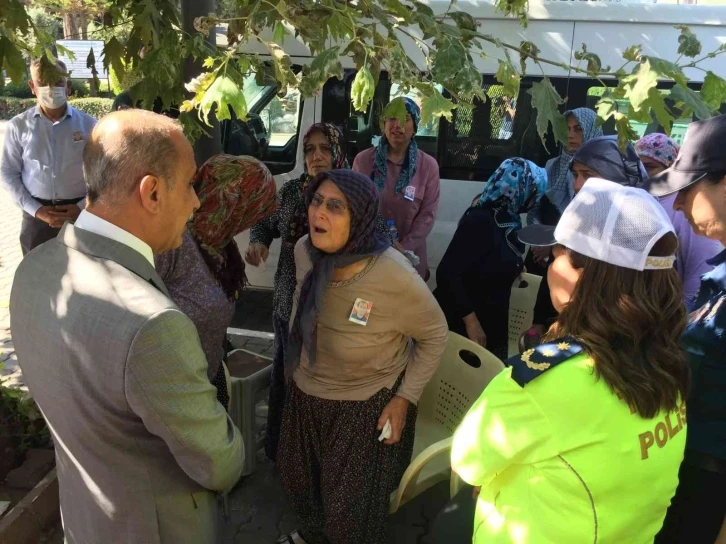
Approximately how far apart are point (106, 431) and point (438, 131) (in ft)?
12.1

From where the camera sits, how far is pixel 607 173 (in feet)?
8.80

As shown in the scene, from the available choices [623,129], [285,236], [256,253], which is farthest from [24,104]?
[623,129]

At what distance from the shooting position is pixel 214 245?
6.72ft

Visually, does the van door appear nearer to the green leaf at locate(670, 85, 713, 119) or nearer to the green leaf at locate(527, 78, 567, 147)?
the green leaf at locate(527, 78, 567, 147)

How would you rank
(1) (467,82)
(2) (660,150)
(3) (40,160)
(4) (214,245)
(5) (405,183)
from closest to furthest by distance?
(1) (467,82), (4) (214,245), (2) (660,150), (5) (405,183), (3) (40,160)

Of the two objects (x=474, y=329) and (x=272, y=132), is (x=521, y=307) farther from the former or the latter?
(x=272, y=132)

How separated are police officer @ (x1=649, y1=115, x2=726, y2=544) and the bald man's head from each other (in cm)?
144

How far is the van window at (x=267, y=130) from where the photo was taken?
4.62 m

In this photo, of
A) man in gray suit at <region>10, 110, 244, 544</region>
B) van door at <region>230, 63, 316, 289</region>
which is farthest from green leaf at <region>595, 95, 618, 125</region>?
van door at <region>230, 63, 316, 289</region>

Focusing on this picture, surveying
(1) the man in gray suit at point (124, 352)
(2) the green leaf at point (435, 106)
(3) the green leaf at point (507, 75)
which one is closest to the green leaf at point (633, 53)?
(3) the green leaf at point (507, 75)

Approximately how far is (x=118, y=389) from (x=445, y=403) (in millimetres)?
1776

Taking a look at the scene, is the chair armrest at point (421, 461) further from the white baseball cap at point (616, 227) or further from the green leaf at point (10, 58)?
the green leaf at point (10, 58)

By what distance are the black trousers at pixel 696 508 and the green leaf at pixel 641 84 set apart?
99 cm

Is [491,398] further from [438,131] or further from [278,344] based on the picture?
[438,131]
